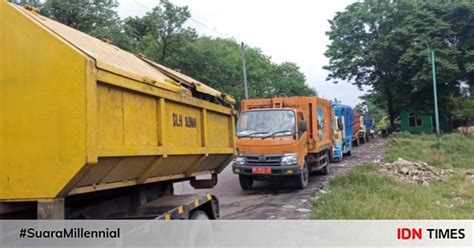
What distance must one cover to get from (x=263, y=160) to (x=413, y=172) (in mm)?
6063

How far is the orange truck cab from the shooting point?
11398 millimetres

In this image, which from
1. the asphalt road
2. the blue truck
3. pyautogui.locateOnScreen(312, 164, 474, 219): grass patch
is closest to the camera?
pyautogui.locateOnScreen(312, 164, 474, 219): grass patch

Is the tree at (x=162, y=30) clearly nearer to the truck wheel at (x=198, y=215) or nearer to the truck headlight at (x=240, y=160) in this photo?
the truck headlight at (x=240, y=160)

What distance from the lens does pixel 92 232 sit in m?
3.73

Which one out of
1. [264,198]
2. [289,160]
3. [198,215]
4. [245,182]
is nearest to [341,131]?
[245,182]

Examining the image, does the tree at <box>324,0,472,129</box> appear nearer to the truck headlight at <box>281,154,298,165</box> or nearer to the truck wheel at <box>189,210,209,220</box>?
the truck headlight at <box>281,154,298,165</box>

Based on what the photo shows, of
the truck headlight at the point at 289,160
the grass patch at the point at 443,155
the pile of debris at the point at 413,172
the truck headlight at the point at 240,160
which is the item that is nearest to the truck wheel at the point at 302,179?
the truck headlight at the point at 289,160

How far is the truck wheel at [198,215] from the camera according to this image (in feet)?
17.1

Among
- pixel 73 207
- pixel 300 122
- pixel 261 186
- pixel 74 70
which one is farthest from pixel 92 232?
pixel 261 186

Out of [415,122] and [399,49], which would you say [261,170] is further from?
[415,122]

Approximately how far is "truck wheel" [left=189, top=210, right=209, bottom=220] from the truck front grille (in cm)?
594

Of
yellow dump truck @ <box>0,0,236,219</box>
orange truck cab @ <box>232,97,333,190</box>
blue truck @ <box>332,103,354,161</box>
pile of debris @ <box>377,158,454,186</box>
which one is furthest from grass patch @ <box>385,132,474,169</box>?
yellow dump truck @ <box>0,0,236,219</box>

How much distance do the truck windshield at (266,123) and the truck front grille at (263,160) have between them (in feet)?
1.94

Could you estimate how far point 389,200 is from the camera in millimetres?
9211
